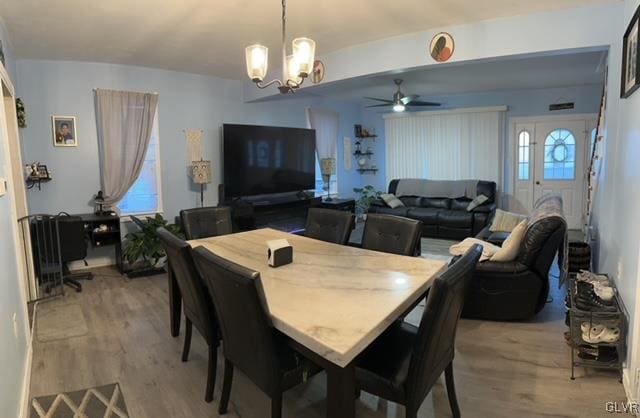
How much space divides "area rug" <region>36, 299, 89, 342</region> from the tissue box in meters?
2.02

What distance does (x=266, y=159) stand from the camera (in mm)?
6266

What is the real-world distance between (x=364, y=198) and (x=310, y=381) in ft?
18.8

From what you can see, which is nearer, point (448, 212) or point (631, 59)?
point (631, 59)

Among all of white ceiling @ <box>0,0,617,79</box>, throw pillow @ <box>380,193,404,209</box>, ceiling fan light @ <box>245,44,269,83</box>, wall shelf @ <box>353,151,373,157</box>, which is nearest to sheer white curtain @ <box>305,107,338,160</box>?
wall shelf @ <box>353,151,373,157</box>

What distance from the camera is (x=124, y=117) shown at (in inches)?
201

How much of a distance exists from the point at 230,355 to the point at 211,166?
14.4ft

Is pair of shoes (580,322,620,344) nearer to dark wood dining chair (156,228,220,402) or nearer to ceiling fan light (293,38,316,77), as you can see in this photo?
dark wood dining chair (156,228,220,402)

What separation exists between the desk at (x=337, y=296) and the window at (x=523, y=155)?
5830 mm

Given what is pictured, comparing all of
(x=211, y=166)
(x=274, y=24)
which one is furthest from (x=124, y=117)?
(x=274, y=24)

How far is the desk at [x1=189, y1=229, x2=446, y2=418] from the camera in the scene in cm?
153

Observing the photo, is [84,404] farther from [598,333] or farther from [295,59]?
[598,333]

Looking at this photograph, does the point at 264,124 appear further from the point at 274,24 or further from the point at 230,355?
the point at 230,355

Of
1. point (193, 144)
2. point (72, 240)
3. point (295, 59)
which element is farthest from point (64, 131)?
point (295, 59)

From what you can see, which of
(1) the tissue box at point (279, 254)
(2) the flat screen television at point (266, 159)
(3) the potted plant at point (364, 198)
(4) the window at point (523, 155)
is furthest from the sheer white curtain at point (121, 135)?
(4) the window at point (523, 155)
